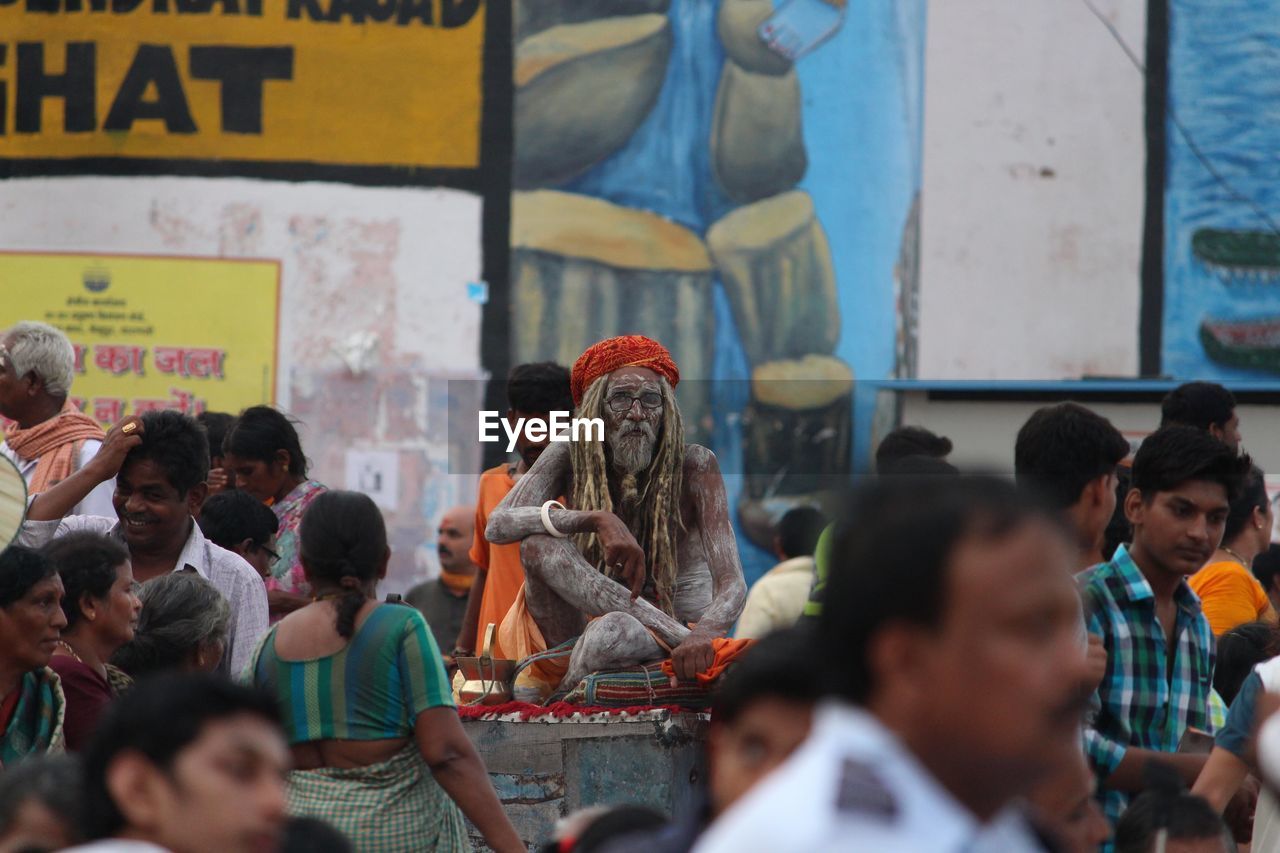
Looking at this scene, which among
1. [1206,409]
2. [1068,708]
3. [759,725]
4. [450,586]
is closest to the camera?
[1068,708]

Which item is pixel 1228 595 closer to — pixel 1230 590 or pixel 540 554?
pixel 1230 590

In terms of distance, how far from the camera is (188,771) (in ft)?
7.12

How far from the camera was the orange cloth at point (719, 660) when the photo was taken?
4.96m

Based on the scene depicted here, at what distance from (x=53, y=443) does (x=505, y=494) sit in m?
1.56

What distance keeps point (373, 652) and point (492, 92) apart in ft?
24.7

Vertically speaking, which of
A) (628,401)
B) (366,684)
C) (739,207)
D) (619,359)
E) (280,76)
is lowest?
(366,684)

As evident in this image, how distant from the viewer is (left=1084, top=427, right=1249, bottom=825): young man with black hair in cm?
410

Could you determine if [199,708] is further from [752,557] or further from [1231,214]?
[1231,214]

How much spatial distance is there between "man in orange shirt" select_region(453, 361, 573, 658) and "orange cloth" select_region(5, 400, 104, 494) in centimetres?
139

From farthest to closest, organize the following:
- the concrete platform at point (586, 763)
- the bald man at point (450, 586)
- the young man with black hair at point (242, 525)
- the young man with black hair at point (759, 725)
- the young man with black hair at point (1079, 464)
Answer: the bald man at point (450, 586) → the young man with black hair at point (242, 525) → the concrete platform at point (586, 763) → the young man with black hair at point (1079, 464) → the young man with black hair at point (759, 725)

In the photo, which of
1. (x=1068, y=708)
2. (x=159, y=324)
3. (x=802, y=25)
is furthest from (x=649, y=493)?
(x=159, y=324)

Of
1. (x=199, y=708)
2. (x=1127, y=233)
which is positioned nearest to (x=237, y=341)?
(x=1127, y=233)

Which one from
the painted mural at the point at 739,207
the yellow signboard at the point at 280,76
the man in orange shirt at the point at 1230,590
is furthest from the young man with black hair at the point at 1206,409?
the yellow signboard at the point at 280,76

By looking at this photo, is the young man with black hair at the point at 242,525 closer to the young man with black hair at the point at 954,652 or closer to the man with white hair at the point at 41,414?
the man with white hair at the point at 41,414
